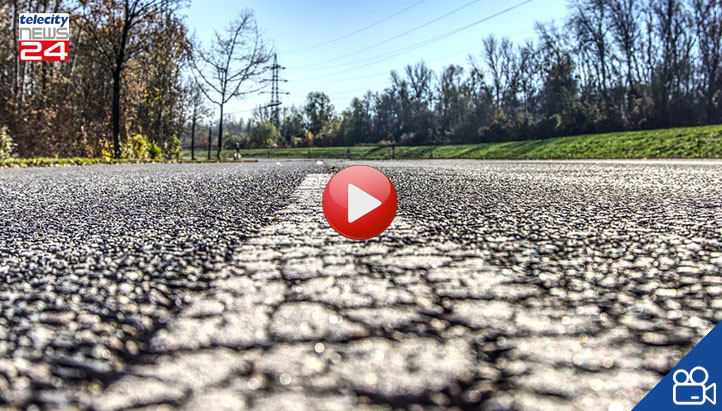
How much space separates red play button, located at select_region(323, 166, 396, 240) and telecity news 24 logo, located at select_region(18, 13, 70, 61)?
57.2 ft

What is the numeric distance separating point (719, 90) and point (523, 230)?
3144cm

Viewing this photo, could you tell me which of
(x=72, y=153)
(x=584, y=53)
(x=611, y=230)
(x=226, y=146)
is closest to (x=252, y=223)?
(x=611, y=230)

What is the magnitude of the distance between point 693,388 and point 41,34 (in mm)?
19190

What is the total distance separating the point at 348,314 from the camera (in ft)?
3.71

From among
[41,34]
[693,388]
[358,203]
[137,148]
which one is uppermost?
[41,34]

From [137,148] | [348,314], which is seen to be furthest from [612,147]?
[348,314]

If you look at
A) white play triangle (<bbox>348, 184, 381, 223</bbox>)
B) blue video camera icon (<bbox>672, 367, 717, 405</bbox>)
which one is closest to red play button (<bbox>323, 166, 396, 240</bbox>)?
white play triangle (<bbox>348, 184, 381, 223</bbox>)

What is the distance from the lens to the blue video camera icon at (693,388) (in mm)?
903

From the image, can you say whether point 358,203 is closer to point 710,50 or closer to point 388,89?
point 710,50

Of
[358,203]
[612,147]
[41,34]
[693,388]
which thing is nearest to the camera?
[693,388]

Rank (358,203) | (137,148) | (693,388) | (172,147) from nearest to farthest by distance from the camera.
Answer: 1. (693,388)
2. (358,203)
3. (137,148)
4. (172,147)

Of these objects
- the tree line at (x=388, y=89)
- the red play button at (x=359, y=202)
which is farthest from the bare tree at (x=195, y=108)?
A: the red play button at (x=359, y=202)

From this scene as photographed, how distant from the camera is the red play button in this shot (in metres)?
2.08

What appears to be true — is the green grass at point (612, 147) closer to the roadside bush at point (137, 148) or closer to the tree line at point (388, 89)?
the tree line at point (388, 89)
